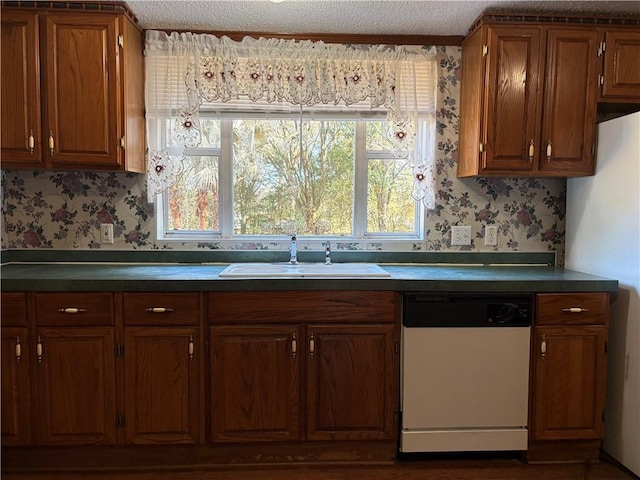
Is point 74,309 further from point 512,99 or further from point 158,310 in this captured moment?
point 512,99

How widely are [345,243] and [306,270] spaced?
0.38m

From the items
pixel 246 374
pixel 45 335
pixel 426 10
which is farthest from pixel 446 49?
pixel 45 335

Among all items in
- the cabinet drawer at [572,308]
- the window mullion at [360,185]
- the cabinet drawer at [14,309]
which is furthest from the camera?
the window mullion at [360,185]

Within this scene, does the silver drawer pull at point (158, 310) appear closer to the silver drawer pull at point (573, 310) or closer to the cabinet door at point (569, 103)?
the silver drawer pull at point (573, 310)

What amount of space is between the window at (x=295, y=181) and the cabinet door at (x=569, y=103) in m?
0.62

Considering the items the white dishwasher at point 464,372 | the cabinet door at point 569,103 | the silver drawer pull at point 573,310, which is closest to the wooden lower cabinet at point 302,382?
the white dishwasher at point 464,372

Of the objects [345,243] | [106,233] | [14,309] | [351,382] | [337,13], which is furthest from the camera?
[345,243]

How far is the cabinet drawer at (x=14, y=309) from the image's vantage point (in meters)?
1.89

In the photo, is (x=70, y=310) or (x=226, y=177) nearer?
(x=70, y=310)

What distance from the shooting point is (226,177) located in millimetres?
2539

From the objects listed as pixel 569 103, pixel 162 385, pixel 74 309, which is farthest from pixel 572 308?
pixel 74 309

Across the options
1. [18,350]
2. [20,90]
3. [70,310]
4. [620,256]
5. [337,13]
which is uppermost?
[337,13]

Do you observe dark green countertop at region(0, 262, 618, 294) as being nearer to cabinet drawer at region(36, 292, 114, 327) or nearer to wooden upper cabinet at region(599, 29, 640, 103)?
cabinet drawer at region(36, 292, 114, 327)

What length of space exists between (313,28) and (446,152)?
1030mm
